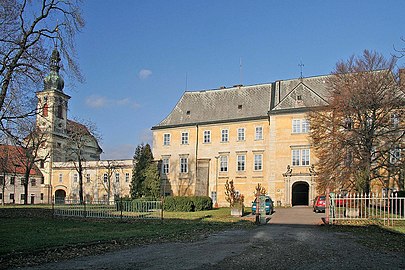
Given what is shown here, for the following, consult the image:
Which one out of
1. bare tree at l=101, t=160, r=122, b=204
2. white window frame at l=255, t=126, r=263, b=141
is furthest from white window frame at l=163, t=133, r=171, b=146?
bare tree at l=101, t=160, r=122, b=204

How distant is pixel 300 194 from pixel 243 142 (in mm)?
9037

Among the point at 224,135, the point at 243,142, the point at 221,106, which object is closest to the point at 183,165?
the point at 224,135

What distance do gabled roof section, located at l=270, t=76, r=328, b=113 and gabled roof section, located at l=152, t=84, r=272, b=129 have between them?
191 centimetres

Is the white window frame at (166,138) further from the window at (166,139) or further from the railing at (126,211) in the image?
the railing at (126,211)

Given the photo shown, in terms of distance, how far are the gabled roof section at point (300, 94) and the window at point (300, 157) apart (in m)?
4.61

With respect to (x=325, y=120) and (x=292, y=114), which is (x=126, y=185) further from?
(x=325, y=120)

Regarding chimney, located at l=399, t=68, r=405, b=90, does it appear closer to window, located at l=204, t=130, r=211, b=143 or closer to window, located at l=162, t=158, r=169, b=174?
window, located at l=204, t=130, r=211, b=143

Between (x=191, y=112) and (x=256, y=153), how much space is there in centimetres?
1139

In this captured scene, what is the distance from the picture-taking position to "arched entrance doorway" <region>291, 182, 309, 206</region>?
1801 inches

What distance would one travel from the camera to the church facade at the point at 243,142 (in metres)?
42.6

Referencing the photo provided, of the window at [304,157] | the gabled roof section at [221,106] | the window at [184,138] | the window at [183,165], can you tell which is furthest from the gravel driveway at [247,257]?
the window at [184,138]

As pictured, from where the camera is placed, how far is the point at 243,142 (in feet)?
156

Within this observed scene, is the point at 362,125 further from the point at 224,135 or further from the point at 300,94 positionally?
the point at 224,135

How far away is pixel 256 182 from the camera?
149ft
